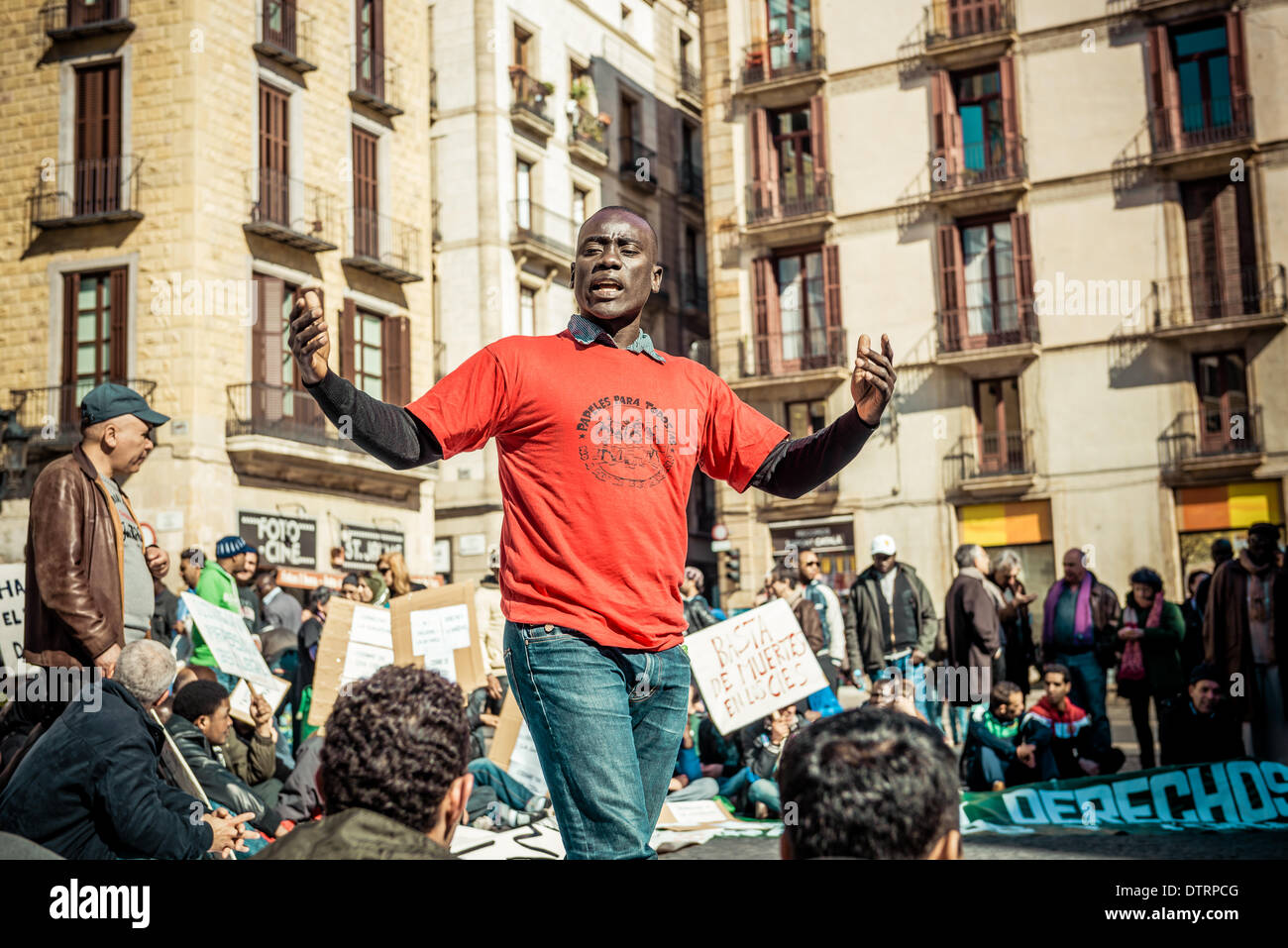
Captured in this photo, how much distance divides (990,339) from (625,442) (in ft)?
91.1

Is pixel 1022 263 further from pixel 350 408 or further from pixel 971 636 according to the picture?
pixel 350 408

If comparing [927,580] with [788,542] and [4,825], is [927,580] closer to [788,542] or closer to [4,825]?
[788,542]

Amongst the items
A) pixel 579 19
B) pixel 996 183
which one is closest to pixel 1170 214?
pixel 996 183

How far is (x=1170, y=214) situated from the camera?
28594 millimetres

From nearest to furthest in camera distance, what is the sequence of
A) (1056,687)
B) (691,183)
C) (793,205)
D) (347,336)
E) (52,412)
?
1. (1056,687)
2. (52,412)
3. (347,336)
4. (793,205)
5. (691,183)

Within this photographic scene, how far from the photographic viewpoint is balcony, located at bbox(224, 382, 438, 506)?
76.9ft

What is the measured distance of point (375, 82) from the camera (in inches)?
1096

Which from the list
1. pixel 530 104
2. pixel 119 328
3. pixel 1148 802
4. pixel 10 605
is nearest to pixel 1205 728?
pixel 1148 802

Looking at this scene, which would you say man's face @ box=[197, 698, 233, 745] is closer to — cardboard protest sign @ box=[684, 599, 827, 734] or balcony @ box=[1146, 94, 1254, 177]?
cardboard protest sign @ box=[684, 599, 827, 734]

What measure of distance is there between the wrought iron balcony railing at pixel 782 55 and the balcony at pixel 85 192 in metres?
14.8

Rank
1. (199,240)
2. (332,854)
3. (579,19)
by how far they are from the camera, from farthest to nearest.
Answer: (579,19), (199,240), (332,854)

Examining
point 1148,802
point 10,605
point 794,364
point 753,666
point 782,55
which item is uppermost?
point 782,55

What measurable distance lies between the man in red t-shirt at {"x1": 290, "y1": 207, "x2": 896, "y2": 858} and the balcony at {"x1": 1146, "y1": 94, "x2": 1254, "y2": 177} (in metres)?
27.4
